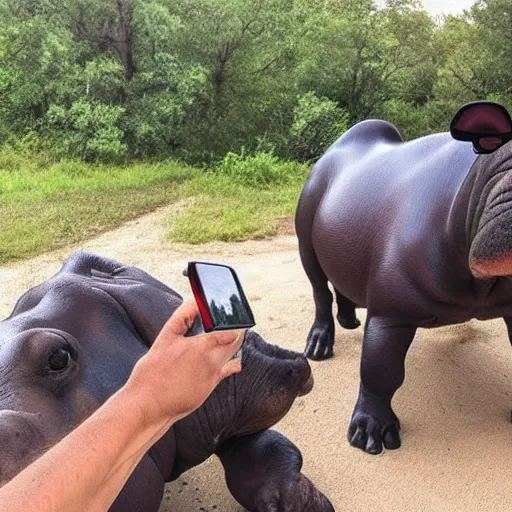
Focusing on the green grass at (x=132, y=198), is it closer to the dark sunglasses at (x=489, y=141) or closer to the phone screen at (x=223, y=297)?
the dark sunglasses at (x=489, y=141)

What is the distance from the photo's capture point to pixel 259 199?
22.1 feet

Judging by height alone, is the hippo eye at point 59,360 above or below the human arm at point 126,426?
below

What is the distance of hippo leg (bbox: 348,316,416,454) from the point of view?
7.22 feet

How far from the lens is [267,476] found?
5.81 ft

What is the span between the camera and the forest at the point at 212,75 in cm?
898

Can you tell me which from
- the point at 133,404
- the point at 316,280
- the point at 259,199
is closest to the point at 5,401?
the point at 133,404

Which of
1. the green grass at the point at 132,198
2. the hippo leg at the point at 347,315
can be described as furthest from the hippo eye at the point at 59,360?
the green grass at the point at 132,198

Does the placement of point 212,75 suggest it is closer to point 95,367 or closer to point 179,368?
point 95,367

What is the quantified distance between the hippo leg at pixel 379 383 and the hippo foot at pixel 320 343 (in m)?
0.63

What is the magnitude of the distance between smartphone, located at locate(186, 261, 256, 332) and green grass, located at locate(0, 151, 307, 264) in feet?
13.2

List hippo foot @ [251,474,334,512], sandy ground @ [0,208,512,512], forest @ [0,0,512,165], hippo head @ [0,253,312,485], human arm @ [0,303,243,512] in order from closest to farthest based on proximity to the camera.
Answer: human arm @ [0,303,243,512]
hippo head @ [0,253,312,485]
hippo foot @ [251,474,334,512]
sandy ground @ [0,208,512,512]
forest @ [0,0,512,165]

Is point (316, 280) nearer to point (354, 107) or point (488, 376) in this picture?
point (488, 376)

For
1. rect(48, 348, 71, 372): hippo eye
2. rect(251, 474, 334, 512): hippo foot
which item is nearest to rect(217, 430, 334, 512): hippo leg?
rect(251, 474, 334, 512): hippo foot

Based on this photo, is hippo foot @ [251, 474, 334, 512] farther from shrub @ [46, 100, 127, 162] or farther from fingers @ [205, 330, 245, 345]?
shrub @ [46, 100, 127, 162]
